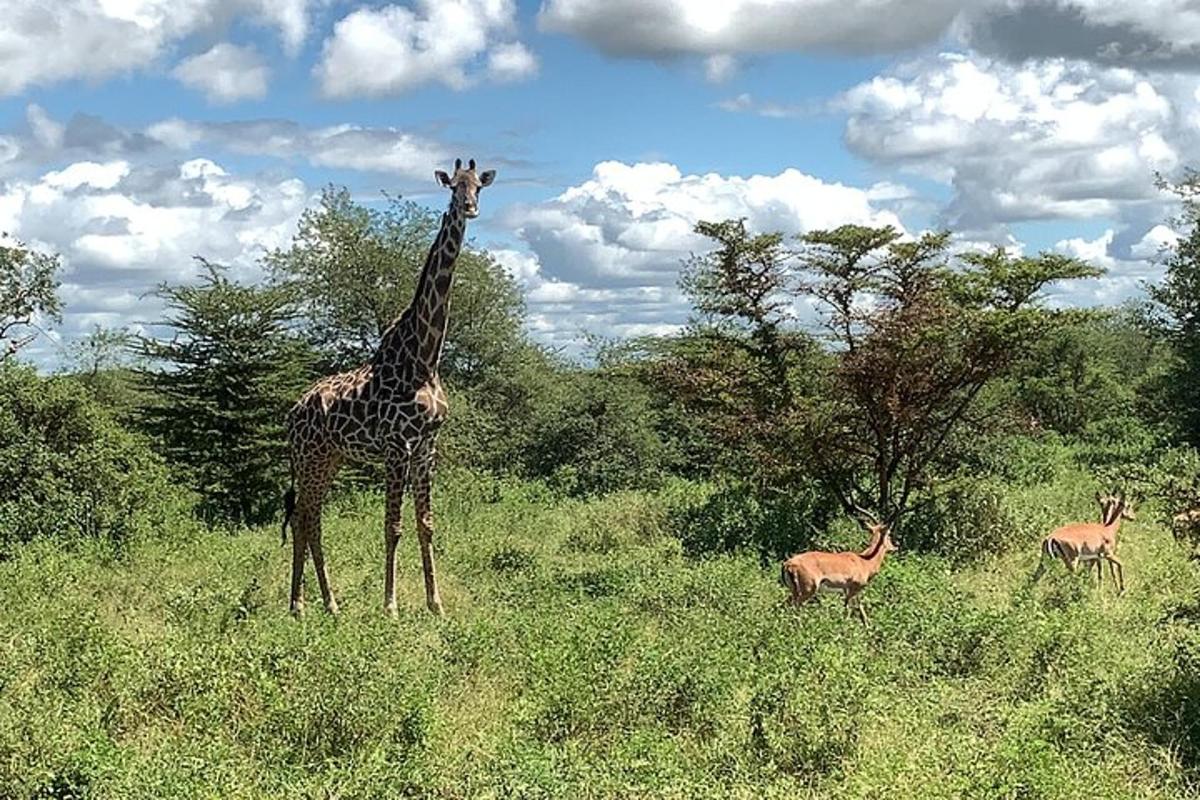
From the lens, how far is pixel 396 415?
11664 millimetres

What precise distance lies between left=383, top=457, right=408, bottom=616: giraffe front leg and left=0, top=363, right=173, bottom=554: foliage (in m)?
6.41

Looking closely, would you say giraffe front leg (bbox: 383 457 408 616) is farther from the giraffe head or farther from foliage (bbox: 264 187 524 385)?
foliage (bbox: 264 187 524 385)

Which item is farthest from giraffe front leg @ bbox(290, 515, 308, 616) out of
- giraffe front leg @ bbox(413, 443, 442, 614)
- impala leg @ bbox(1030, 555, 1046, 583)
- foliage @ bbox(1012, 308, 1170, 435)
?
foliage @ bbox(1012, 308, 1170, 435)

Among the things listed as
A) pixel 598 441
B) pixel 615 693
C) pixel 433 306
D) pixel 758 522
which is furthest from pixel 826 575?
pixel 598 441

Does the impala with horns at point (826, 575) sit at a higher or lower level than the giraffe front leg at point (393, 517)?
lower

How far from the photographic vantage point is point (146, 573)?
44.8 ft

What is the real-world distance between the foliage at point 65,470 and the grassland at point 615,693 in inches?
174

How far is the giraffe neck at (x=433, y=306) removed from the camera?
11891mm

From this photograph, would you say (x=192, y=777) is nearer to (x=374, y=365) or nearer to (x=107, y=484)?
(x=374, y=365)

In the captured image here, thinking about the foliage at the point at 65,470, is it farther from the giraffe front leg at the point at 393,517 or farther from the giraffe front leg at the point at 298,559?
the giraffe front leg at the point at 393,517

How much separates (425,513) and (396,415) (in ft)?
3.18

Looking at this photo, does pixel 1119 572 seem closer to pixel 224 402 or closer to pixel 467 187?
pixel 467 187

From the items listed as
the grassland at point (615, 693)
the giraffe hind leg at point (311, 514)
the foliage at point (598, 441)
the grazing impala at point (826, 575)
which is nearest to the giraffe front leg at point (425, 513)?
the grassland at point (615, 693)

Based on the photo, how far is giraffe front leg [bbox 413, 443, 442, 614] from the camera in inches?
442
